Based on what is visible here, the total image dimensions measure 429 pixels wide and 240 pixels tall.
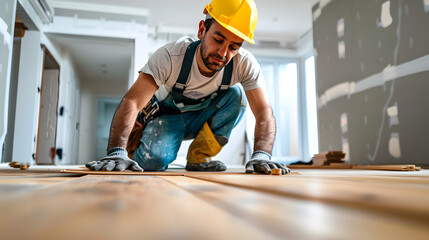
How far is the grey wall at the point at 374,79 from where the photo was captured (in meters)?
2.65

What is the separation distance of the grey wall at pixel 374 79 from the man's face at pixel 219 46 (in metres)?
1.84

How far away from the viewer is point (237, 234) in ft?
0.52

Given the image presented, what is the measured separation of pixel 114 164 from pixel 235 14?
983 mm

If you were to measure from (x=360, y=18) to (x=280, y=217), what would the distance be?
3765 mm

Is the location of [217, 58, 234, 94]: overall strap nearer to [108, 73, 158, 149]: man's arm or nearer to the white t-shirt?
the white t-shirt

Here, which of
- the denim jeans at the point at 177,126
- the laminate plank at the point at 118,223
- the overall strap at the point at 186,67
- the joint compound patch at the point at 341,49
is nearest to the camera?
the laminate plank at the point at 118,223

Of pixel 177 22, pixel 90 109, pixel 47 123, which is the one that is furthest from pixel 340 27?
pixel 90 109

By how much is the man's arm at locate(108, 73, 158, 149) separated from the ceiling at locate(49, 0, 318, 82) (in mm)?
3838

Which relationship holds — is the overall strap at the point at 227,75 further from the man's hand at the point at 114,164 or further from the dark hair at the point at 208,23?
the man's hand at the point at 114,164

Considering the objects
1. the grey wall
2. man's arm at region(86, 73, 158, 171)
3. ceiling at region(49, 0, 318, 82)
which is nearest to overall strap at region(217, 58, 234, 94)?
man's arm at region(86, 73, 158, 171)

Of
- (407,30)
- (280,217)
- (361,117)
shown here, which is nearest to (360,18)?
(407,30)

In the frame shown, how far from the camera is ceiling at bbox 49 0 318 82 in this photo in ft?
16.6

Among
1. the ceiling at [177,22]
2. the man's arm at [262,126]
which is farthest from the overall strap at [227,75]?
the ceiling at [177,22]

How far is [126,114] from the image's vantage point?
1460 mm
